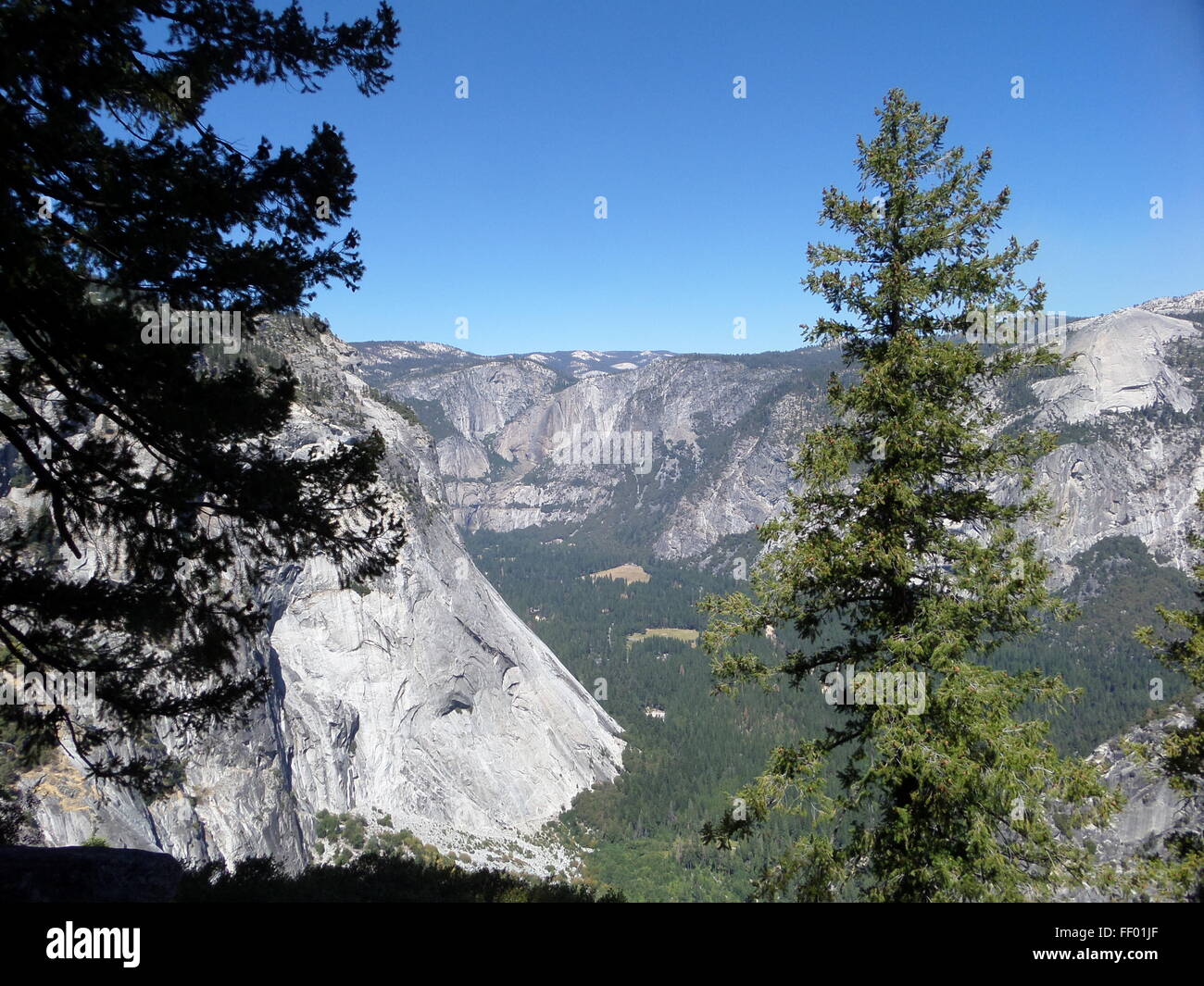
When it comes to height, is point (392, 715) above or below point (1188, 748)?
below

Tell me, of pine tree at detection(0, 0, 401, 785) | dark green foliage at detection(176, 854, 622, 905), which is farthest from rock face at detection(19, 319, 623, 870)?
pine tree at detection(0, 0, 401, 785)

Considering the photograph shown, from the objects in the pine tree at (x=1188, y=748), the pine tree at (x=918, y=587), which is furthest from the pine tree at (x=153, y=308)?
the pine tree at (x=1188, y=748)

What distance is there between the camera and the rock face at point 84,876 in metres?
7.35

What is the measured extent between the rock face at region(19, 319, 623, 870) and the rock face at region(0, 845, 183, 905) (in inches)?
1469

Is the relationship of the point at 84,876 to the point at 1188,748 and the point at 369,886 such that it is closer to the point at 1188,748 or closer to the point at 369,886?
the point at 369,886

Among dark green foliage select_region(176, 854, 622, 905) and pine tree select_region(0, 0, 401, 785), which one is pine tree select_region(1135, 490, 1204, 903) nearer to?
dark green foliage select_region(176, 854, 622, 905)

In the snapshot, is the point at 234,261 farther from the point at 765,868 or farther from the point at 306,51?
the point at 765,868

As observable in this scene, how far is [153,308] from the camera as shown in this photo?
8727 mm

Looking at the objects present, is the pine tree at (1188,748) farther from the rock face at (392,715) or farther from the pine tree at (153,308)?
the rock face at (392,715)

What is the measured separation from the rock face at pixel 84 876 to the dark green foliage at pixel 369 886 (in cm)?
69

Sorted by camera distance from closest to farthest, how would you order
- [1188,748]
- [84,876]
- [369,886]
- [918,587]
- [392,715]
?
[84,876], [918,587], [1188,748], [369,886], [392,715]

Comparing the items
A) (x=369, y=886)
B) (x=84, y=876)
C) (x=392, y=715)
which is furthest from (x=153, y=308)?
(x=392, y=715)

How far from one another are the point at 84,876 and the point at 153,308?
6933 millimetres
